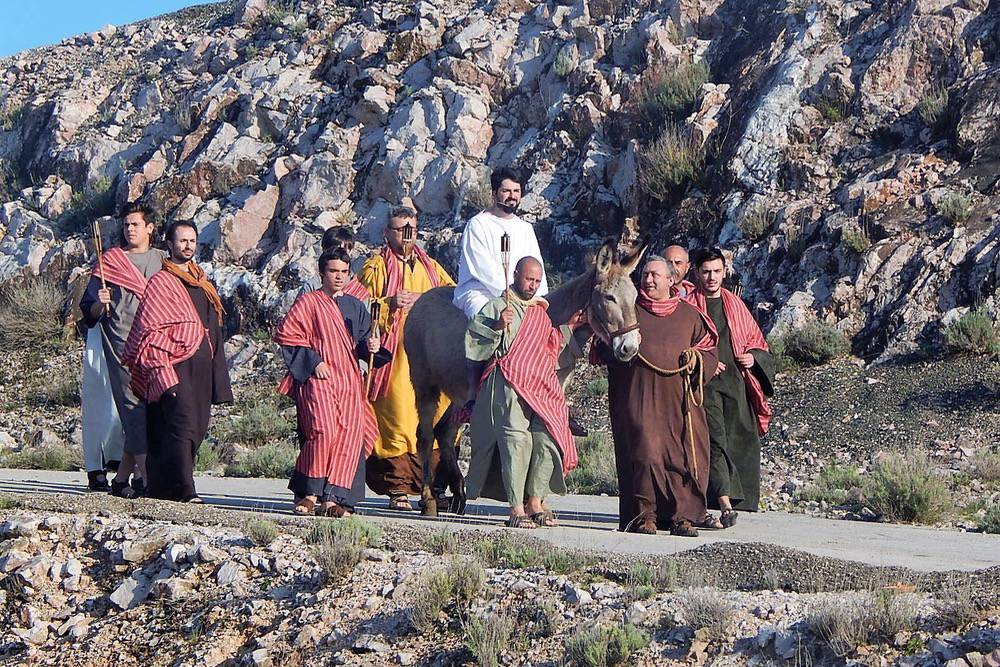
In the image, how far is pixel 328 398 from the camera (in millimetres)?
9805

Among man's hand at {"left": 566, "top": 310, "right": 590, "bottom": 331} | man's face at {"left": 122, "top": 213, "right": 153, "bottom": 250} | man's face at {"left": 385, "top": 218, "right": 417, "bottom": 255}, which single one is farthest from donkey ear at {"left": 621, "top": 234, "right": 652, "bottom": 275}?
man's face at {"left": 122, "top": 213, "right": 153, "bottom": 250}

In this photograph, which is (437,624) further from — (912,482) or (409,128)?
(409,128)

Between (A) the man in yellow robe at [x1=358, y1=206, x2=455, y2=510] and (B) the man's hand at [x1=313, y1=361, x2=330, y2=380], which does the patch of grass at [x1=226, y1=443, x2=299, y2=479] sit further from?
(B) the man's hand at [x1=313, y1=361, x2=330, y2=380]

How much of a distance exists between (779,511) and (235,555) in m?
5.60

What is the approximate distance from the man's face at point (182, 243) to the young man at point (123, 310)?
51 centimetres

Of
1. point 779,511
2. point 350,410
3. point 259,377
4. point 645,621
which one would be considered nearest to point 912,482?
point 779,511

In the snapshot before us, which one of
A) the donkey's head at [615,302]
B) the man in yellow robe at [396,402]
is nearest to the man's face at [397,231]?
the man in yellow robe at [396,402]

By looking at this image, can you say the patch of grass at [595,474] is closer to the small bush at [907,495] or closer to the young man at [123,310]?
the small bush at [907,495]

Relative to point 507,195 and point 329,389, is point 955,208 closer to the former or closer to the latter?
point 507,195

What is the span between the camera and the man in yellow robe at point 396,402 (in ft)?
36.3

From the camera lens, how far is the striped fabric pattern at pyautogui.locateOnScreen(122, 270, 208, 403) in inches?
401

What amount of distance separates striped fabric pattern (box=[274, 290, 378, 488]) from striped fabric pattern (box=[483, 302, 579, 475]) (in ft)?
3.94

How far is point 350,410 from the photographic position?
9.91 meters

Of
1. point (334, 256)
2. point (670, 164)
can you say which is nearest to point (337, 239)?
point (334, 256)
